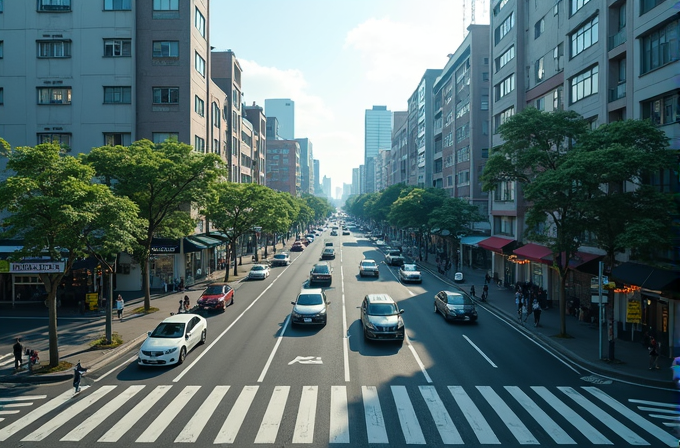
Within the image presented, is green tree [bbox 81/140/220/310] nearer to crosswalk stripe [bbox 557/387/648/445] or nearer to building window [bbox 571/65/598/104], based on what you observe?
crosswalk stripe [bbox 557/387/648/445]

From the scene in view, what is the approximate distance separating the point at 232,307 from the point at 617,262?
2558 cm

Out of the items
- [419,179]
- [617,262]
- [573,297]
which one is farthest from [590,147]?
[419,179]

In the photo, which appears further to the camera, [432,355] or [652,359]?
[432,355]

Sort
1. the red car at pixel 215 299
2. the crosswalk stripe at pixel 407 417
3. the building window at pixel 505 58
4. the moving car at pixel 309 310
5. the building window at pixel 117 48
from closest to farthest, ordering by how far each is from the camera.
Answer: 1. the crosswalk stripe at pixel 407 417
2. the moving car at pixel 309 310
3. the red car at pixel 215 299
4. the building window at pixel 117 48
5. the building window at pixel 505 58

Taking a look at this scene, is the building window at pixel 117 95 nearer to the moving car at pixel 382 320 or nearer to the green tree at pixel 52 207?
the green tree at pixel 52 207

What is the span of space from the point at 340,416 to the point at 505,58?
44.6 metres

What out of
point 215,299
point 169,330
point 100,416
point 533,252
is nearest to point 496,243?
point 533,252

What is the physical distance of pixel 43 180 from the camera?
19.4 m

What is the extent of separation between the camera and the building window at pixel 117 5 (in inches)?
1687

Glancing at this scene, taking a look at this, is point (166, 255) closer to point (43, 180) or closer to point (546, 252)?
point (43, 180)

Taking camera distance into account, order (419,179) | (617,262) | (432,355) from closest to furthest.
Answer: (432,355), (617,262), (419,179)

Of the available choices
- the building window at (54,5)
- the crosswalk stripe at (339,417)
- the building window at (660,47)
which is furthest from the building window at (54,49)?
the building window at (660,47)

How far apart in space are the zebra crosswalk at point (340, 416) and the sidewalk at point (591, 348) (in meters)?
2.74

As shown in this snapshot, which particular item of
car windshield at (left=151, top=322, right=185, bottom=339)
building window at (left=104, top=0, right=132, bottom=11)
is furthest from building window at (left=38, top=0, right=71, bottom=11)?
car windshield at (left=151, top=322, right=185, bottom=339)
